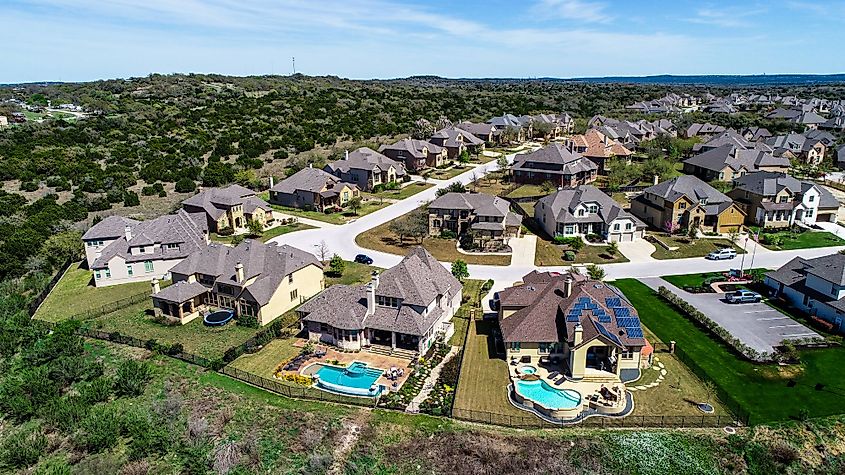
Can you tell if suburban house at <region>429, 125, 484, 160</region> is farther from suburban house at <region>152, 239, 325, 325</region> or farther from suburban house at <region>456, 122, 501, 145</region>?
suburban house at <region>152, 239, 325, 325</region>

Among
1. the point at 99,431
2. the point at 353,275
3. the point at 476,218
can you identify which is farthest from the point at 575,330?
the point at 476,218

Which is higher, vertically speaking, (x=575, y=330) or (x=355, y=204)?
(x=355, y=204)

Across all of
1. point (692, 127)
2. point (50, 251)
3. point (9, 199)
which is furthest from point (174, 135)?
point (692, 127)

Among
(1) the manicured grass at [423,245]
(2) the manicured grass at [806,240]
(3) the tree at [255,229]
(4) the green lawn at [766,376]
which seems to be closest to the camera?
(4) the green lawn at [766,376]

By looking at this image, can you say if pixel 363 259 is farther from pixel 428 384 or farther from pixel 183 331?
pixel 428 384

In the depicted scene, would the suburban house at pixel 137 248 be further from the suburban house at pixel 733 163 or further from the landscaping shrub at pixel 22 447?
the suburban house at pixel 733 163

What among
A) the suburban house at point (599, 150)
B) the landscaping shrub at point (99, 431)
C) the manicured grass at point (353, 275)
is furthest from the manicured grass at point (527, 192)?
the landscaping shrub at point (99, 431)

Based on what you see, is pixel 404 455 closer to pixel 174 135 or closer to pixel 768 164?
pixel 768 164
